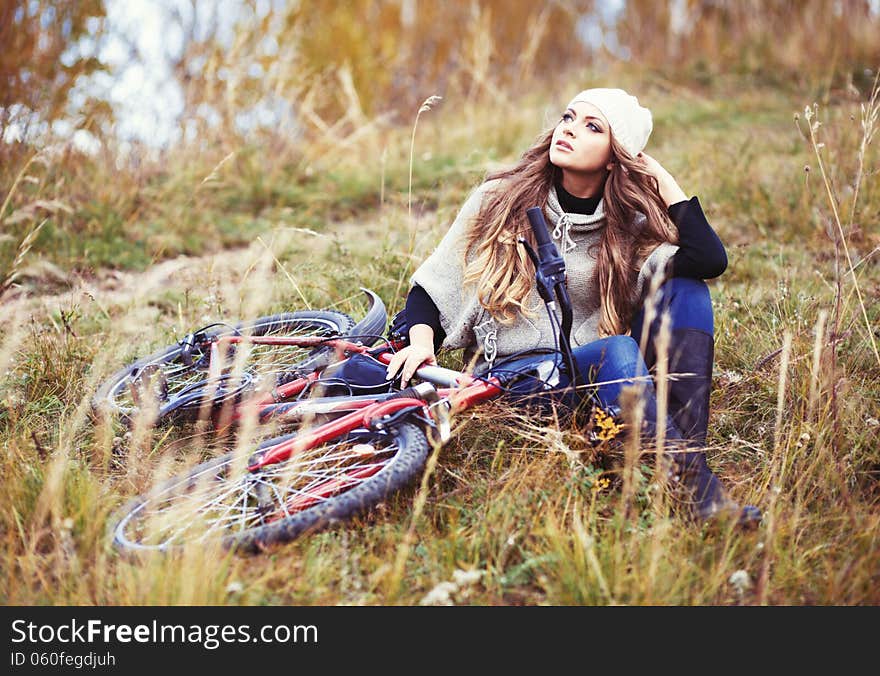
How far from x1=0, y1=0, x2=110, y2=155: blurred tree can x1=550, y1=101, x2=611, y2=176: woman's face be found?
3.61m

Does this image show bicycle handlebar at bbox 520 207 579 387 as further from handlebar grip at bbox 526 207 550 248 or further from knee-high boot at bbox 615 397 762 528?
knee-high boot at bbox 615 397 762 528

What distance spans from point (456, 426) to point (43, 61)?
14.2 feet

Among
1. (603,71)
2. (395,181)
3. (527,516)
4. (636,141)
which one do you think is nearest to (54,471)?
(527,516)

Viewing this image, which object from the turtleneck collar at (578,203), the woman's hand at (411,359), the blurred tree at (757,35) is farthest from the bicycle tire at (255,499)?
the blurred tree at (757,35)

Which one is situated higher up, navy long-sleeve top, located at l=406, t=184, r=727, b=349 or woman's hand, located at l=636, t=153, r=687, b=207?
woman's hand, located at l=636, t=153, r=687, b=207

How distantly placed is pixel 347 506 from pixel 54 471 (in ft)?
2.68

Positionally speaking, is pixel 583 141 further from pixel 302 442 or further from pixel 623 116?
pixel 302 442

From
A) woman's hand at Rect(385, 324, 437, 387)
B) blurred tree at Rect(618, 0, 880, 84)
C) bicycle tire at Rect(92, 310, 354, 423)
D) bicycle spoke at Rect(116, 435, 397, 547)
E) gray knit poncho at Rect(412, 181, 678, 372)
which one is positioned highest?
blurred tree at Rect(618, 0, 880, 84)

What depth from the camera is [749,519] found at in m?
2.21

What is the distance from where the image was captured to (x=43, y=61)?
5.19 meters

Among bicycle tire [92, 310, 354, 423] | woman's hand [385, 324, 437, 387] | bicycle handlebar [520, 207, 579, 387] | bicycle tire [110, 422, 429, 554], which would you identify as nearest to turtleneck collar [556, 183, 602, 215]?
bicycle handlebar [520, 207, 579, 387]

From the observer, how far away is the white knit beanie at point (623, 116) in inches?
112

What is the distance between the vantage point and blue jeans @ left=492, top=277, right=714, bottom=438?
2539mm

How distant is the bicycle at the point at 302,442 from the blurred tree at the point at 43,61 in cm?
278
